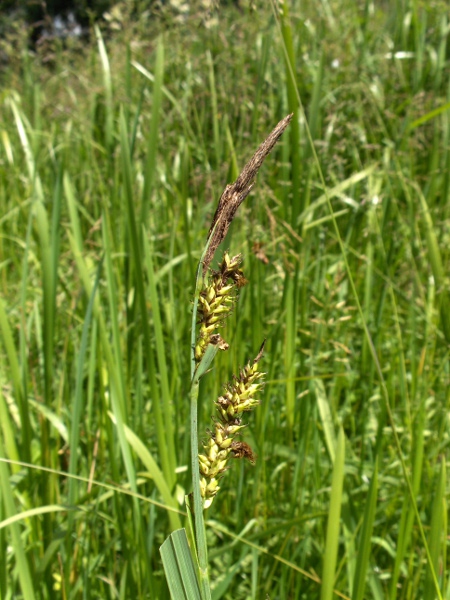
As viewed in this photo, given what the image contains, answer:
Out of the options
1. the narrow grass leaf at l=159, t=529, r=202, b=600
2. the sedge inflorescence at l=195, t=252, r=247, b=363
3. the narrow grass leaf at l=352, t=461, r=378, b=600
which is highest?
the sedge inflorescence at l=195, t=252, r=247, b=363

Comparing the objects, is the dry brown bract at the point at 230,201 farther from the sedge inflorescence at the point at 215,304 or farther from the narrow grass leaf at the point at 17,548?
the narrow grass leaf at the point at 17,548

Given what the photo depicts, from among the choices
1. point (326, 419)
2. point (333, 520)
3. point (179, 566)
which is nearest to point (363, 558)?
point (333, 520)

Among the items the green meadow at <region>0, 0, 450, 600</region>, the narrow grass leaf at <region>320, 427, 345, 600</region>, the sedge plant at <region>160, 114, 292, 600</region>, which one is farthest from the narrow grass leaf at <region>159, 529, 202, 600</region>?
the narrow grass leaf at <region>320, 427, 345, 600</region>

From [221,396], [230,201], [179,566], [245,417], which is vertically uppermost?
[230,201]

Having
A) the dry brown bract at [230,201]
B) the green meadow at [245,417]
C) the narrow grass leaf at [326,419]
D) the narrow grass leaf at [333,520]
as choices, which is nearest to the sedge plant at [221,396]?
the dry brown bract at [230,201]

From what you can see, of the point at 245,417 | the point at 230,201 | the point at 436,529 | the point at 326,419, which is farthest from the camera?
the point at 245,417

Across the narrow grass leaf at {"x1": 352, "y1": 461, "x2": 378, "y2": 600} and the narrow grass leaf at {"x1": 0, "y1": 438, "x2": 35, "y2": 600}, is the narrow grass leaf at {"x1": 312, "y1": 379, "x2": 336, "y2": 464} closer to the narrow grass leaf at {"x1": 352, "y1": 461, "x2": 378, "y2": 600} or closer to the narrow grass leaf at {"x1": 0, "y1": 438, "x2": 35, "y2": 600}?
the narrow grass leaf at {"x1": 352, "y1": 461, "x2": 378, "y2": 600}

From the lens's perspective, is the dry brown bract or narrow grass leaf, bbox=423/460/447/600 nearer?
the dry brown bract

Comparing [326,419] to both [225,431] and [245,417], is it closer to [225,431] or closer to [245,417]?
[245,417]
